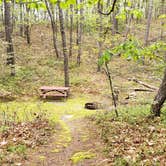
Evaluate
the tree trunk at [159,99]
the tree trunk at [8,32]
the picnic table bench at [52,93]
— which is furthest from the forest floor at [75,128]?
the tree trunk at [8,32]

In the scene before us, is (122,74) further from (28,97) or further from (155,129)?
(155,129)

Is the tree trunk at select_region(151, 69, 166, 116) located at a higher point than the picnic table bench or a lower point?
higher

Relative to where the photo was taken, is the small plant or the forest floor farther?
the small plant

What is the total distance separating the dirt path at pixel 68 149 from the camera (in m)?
5.86

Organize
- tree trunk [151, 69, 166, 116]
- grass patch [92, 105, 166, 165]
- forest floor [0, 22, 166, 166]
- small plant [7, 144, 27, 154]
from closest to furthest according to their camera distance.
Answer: grass patch [92, 105, 166, 165] < forest floor [0, 22, 166, 166] < small plant [7, 144, 27, 154] < tree trunk [151, 69, 166, 116]

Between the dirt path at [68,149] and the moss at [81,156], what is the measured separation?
0.22 feet

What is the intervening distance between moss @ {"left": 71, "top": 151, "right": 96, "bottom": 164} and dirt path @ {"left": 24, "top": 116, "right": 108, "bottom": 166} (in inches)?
2.7

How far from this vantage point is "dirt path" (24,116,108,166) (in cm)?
586

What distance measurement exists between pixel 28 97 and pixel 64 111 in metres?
3.38

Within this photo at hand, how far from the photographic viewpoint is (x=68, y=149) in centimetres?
683

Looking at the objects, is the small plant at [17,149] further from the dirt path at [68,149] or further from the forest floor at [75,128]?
the dirt path at [68,149]

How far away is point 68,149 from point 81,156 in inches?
32.6

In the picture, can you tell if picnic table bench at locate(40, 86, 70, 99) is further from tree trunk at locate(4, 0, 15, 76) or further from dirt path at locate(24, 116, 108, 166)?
dirt path at locate(24, 116, 108, 166)

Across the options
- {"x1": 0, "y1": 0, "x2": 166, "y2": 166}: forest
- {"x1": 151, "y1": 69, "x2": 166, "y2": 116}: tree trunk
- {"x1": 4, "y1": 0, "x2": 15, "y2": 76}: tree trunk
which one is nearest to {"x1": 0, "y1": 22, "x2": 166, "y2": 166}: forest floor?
{"x1": 0, "y1": 0, "x2": 166, "y2": 166}: forest
